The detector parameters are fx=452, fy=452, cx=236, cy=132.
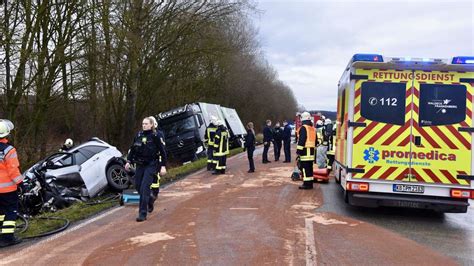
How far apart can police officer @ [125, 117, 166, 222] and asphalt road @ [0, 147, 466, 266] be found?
412 millimetres

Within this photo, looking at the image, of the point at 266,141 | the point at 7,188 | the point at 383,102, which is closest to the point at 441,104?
the point at 383,102

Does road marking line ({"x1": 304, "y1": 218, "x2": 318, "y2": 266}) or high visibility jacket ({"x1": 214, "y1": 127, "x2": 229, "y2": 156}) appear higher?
high visibility jacket ({"x1": 214, "y1": 127, "x2": 229, "y2": 156})

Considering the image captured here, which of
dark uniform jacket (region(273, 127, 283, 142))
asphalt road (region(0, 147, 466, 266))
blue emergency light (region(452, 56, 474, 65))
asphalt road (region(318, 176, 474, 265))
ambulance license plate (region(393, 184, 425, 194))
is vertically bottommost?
asphalt road (region(318, 176, 474, 265))

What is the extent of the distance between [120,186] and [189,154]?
7.68 meters

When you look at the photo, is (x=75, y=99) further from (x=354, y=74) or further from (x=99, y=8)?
(x=354, y=74)

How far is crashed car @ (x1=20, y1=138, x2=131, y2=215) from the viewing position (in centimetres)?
945

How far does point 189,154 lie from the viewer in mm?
18750

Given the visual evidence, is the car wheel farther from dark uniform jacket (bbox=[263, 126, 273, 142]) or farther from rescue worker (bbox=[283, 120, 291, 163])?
rescue worker (bbox=[283, 120, 291, 163])

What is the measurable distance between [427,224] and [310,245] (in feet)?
9.15

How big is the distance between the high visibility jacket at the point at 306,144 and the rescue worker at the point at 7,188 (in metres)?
6.25

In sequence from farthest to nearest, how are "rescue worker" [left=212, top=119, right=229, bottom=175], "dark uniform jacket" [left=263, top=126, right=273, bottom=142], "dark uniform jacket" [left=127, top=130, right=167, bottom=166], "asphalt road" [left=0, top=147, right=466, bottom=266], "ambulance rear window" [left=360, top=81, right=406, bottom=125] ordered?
"dark uniform jacket" [left=263, top=126, right=273, bottom=142]
"rescue worker" [left=212, top=119, right=229, bottom=175]
"ambulance rear window" [left=360, top=81, right=406, bottom=125]
"dark uniform jacket" [left=127, top=130, right=167, bottom=166]
"asphalt road" [left=0, top=147, right=466, bottom=266]

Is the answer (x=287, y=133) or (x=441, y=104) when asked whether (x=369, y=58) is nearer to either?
(x=441, y=104)

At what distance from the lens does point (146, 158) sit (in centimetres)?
752

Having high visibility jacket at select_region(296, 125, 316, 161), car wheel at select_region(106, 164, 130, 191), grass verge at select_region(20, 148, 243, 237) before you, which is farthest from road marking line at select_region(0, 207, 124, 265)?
high visibility jacket at select_region(296, 125, 316, 161)
